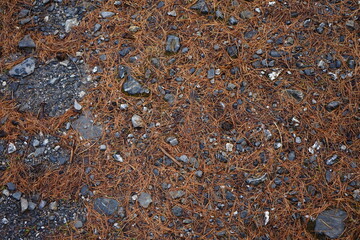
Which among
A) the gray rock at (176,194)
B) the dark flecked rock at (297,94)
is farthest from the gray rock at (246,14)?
the gray rock at (176,194)

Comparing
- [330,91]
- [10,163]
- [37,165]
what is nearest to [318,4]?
[330,91]

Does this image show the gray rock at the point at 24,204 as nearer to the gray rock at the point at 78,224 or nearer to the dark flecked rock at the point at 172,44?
the gray rock at the point at 78,224

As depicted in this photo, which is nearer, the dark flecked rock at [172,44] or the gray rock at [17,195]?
the gray rock at [17,195]

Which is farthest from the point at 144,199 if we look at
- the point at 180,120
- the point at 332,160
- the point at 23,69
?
the point at 23,69

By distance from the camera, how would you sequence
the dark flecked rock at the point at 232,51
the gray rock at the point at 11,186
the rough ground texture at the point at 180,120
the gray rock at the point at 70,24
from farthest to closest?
the gray rock at the point at 70,24
the dark flecked rock at the point at 232,51
the gray rock at the point at 11,186
the rough ground texture at the point at 180,120

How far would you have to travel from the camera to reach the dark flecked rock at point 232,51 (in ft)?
9.73

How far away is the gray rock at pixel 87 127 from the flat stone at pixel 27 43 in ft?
2.99

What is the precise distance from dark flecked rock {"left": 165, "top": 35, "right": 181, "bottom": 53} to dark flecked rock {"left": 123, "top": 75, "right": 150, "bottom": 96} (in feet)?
1.40

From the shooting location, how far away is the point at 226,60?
9.71 ft

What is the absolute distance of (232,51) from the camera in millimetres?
2973

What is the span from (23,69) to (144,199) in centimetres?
169

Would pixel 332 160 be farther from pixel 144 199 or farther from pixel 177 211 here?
pixel 144 199

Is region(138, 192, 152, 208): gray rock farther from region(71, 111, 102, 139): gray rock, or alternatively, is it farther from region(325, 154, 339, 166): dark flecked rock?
region(325, 154, 339, 166): dark flecked rock

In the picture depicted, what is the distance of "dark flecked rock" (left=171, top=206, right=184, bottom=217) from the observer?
8.50ft
